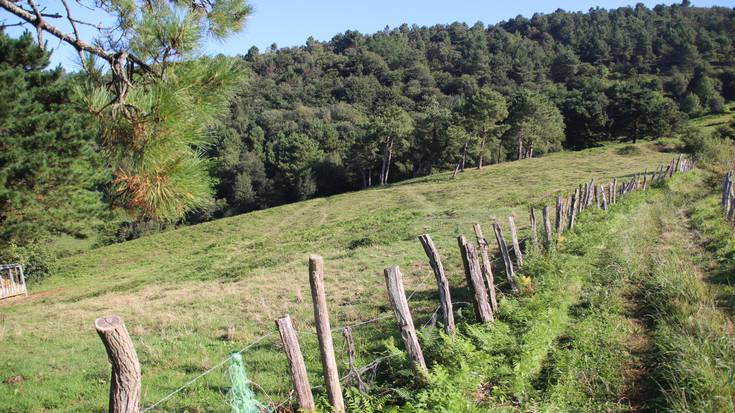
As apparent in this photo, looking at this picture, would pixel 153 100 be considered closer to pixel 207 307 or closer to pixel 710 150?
pixel 207 307

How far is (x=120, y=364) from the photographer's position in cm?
252

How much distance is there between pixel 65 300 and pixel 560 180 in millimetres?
37685

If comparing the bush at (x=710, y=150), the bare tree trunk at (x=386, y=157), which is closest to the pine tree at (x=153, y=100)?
the bush at (x=710, y=150)

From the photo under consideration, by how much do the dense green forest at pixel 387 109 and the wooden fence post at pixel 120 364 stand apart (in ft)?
3.95

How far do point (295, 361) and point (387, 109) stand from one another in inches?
2477

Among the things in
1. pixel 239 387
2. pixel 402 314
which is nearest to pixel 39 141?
pixel 239 387

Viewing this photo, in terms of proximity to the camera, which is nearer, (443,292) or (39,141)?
(39,141)

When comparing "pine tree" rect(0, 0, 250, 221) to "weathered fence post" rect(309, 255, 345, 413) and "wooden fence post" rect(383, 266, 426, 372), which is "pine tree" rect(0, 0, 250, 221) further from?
"wooden fence post" rect(383, 266, 426, 372)

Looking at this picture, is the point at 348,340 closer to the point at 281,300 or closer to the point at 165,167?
the point at 165,167

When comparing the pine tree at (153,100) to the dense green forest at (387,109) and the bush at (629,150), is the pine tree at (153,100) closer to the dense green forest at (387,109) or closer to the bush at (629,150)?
the dense green forest at (387,109)

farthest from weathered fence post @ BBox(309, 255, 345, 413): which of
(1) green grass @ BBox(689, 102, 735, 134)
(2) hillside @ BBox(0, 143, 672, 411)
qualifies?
(1) green grass @ BBox(689, 102, 735, 134)

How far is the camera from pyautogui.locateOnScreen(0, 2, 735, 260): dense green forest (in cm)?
296

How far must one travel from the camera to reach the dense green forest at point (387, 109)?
2.96 meters


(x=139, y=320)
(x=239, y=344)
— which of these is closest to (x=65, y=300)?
(x=139, y=320)
